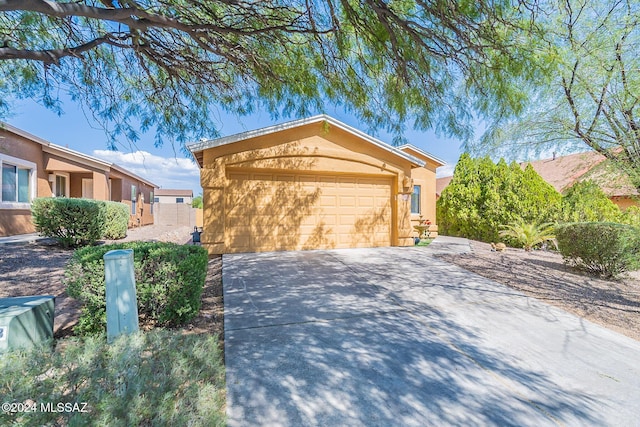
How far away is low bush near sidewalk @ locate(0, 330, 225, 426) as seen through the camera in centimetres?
134

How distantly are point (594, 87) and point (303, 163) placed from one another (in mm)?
6693

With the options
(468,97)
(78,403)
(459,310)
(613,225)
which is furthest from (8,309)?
(613,225)

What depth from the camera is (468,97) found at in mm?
4109

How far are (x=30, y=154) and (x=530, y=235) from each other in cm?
1979

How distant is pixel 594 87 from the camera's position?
5.20 metres

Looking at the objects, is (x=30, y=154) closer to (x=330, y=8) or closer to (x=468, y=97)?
(x=330, y=8)

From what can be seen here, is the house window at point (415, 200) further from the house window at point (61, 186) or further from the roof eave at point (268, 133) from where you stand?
the house window at point (61, 186)

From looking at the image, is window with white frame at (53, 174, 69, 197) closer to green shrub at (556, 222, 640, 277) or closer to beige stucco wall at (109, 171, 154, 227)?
beige stucco wall at (109, 171, 154, 227)

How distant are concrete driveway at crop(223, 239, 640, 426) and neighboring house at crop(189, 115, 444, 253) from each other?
358 centimetres

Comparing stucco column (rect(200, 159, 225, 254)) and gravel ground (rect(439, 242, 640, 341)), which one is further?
stucco column (rect(200, 159, 225, 254))

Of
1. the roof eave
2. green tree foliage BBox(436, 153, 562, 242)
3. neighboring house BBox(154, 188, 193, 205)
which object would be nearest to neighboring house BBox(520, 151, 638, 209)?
the roof eave

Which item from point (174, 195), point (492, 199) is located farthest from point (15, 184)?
point (174, 195)

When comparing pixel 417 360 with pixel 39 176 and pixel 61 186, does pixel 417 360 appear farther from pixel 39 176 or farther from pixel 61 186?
pixel 61 186

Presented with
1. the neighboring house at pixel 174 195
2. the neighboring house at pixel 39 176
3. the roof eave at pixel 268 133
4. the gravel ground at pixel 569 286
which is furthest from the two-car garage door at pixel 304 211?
the neighboring house at pixel 174 195
